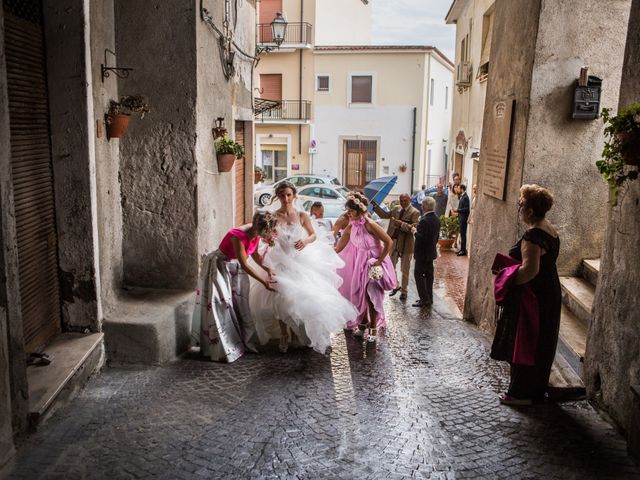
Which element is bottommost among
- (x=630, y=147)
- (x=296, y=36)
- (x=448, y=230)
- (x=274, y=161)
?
(x=448, y=230)

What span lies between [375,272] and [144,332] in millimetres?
2717

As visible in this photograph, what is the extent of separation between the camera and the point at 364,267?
7461mm

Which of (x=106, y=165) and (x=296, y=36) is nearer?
(x=106, y=165)

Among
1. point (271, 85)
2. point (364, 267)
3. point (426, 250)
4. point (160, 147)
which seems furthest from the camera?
point (271, 85)

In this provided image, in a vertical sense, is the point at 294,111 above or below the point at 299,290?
above

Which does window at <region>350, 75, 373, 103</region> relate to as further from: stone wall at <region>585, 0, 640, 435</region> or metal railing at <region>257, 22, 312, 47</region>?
stone wall at <region>585, 0, 640, 435</region>

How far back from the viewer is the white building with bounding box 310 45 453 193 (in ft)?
98.7

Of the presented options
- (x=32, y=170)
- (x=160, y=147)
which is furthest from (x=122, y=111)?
(x=32, y=170)

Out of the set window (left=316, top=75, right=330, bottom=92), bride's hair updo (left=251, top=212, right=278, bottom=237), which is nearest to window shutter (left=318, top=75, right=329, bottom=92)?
window (left=316, top=75, right=330, bottom=92)

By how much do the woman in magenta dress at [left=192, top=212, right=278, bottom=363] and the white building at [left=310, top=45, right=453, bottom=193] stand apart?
24.7 meters

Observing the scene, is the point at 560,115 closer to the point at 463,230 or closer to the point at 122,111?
the point at 122,111

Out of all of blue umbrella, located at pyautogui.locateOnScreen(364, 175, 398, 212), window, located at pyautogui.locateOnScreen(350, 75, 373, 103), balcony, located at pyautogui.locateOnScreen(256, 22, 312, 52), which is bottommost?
blue umbrella, located at pyautogui.locateOnScreen(364, 175, 398, 212)

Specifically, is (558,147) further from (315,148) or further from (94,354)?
(315,148)

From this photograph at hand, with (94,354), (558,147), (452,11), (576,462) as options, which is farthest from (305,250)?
(452,11)
